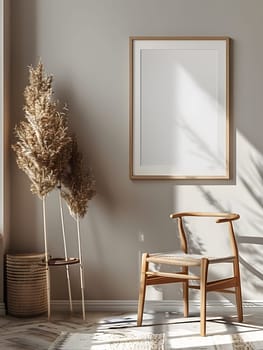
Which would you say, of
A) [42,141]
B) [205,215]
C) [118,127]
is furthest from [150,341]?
[118,127]

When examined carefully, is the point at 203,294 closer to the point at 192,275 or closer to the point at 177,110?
the point at 192,275

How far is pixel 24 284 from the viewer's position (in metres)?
4.35

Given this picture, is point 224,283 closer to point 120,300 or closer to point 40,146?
point 120,300

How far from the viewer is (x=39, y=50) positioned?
4582mm

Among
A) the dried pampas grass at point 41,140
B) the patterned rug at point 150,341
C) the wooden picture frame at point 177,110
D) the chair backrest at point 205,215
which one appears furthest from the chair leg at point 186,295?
the dried pampas grass at point 41,140

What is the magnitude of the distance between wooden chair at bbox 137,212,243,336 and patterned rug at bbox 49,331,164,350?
0.90 ft

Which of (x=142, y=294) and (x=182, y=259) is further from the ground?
(x=182, y=259)

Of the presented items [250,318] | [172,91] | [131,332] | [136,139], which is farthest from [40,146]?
[250,318]

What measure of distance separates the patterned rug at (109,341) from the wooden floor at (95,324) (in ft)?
0.29

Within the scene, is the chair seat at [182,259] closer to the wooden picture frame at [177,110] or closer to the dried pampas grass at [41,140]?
the wooden picture frame at [177,110]

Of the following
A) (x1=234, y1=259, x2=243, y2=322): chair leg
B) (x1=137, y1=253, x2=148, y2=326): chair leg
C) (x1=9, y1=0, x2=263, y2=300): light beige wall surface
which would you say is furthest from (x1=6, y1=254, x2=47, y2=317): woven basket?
(x1=234, y1=259, x2=243, y2=322): chair leg

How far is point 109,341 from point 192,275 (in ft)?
2.32

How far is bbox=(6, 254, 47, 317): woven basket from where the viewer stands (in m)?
4.34

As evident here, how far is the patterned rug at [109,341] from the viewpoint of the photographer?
11.6ft
